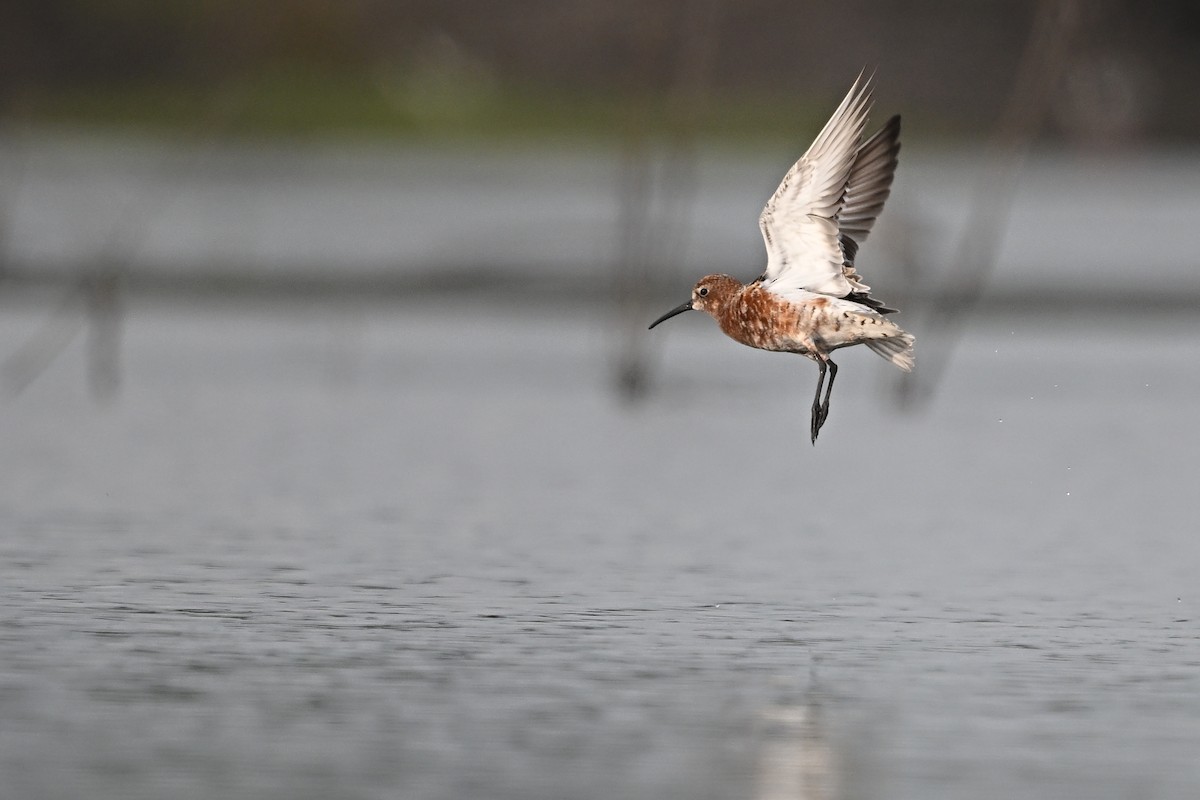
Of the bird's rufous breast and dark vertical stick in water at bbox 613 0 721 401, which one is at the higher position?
dark vertical stick in water at bbox 613 0 721 401

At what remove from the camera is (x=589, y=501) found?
13859 mm

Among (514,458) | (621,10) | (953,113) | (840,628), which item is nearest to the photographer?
(840,628)

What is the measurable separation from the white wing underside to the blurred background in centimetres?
146

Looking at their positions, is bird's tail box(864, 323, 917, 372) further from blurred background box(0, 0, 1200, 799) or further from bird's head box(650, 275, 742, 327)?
blurred background box(0, 0, 1200, 799)

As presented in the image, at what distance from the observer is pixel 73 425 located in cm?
1678

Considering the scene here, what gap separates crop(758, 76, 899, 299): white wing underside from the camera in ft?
35.2

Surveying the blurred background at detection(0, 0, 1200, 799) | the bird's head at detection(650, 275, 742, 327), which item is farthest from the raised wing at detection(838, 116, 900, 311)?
the blurred background at detection(0, 0, 1200, 799)

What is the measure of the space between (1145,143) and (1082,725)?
185 ft

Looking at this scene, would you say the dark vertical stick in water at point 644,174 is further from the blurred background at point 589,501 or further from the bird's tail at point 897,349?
the bird's tail at point 897,349

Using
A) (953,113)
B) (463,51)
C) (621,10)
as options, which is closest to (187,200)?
(953,113)

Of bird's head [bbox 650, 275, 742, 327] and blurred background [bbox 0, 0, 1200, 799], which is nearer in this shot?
blurred background [bbox 0, 0, 1200, 799]

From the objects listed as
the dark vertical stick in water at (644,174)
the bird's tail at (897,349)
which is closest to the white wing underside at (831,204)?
the bird's tail at (897,349)

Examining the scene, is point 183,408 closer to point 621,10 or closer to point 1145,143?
point 1145,143

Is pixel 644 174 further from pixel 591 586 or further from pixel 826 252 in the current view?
pixel 591 586
